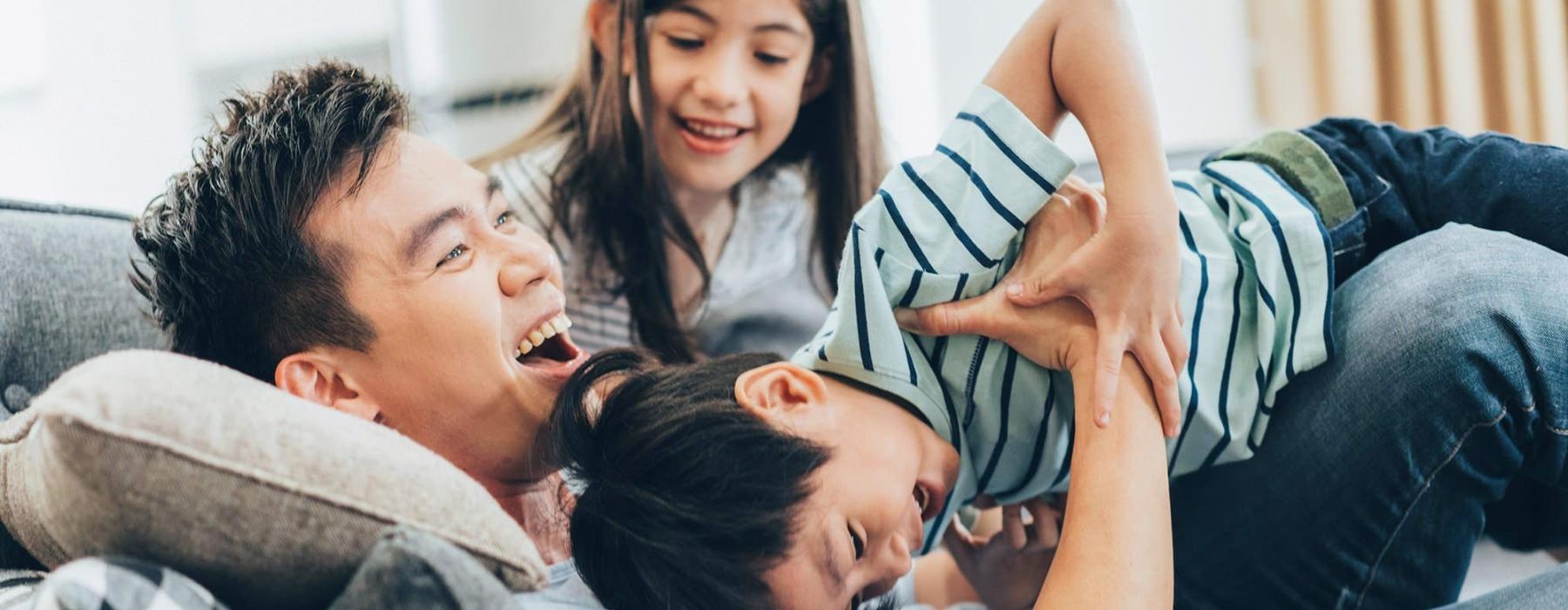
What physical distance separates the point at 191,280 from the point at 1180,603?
90cm

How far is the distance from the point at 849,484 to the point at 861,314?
0.14m

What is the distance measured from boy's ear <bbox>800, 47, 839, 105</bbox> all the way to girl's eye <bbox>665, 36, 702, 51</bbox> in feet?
0.52

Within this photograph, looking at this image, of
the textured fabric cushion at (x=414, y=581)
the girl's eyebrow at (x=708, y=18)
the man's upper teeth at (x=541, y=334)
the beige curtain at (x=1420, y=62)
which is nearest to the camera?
the textured fabric cushion at (x=414, y=581)

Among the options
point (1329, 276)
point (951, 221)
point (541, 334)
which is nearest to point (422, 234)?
point (541, 334)

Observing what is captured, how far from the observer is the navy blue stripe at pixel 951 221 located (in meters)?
0.99

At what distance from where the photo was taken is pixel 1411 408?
0.95 meters

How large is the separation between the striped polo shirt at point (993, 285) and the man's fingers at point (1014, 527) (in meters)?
0.09

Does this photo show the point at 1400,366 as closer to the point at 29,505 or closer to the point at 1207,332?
the point at 1207,332

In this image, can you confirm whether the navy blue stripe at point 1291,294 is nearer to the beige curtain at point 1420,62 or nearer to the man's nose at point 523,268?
the man's nose at point 523,268

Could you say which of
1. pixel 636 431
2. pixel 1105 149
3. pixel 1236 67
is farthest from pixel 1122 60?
pixel 1236 67

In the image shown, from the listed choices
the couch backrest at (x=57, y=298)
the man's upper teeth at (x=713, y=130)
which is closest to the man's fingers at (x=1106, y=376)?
the man's upper teeth at (x=713, y=130)

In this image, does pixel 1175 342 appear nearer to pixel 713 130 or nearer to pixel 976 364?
pixel 976 364

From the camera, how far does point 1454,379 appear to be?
3.02 ft

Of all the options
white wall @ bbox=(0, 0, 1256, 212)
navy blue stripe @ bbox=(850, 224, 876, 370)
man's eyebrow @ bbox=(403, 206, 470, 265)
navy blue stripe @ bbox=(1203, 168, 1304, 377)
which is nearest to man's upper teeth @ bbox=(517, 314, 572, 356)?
man's eyebrow @ bbox=(403, 206, 470, 265)
